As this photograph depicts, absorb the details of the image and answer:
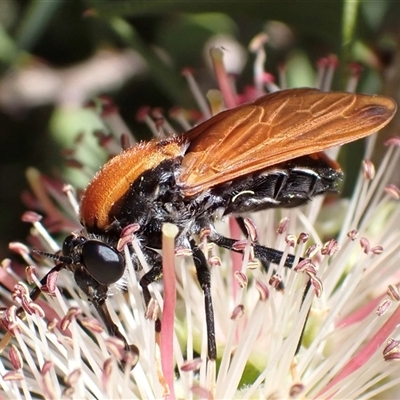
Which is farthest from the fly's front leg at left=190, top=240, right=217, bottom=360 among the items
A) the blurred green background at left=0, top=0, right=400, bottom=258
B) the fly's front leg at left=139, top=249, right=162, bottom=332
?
the blurred green background at left=0, top=0, right=400, bottom=258

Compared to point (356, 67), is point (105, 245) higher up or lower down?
lower down

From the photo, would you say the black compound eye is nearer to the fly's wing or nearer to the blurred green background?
the fly's wing

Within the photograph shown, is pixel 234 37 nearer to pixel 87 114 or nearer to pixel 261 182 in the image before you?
pixel 87 114

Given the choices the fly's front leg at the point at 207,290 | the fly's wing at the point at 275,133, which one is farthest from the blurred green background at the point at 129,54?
the fly's front leg at the point at 207,290

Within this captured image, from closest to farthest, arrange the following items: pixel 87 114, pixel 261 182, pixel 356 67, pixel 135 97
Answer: pixel 261 182, pixel 356 67, pixel 87 114, pixel 135 97

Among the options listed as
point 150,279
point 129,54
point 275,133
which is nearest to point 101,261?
point 150,279

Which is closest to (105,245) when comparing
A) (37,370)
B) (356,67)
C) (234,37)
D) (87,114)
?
(37,370)

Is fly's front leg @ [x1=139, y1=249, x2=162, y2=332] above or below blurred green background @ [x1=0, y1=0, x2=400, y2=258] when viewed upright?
A: below
